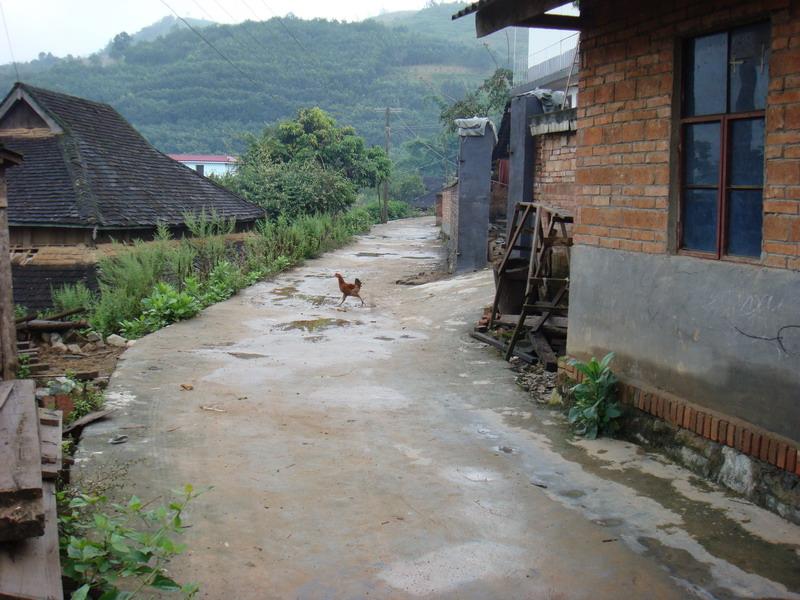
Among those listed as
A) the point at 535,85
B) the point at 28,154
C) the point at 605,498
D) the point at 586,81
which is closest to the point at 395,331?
the point at 586,81

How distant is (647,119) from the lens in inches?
219

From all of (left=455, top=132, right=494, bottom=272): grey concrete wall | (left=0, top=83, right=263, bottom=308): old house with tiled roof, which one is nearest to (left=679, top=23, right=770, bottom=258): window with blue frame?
(left=455, top=132, right=494, bottom=272): grey concrete wall

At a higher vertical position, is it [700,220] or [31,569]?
[700,220]

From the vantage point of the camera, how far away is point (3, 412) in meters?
4.21

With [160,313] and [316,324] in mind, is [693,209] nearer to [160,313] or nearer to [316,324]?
[316,324]

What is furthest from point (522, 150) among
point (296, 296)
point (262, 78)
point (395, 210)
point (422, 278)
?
point (262, 78)

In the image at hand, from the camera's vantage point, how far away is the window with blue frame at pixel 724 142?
4.72 meters

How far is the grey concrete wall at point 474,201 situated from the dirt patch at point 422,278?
27.2 inches

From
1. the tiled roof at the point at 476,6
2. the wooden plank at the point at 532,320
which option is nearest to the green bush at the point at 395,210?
the wooden plank at the point at 532,320

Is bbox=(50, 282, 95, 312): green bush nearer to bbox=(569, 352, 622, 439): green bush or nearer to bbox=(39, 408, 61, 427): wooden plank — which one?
bbox=(39, 408, 61, 427): wooden plank

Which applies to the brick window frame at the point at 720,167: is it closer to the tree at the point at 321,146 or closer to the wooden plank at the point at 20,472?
the wooden plank at the point at 20,472

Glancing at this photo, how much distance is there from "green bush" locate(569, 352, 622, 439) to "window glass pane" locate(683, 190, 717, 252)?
3.71ft

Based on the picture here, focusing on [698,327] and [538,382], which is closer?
[698,327]

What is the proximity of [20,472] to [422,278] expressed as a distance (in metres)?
14.8
